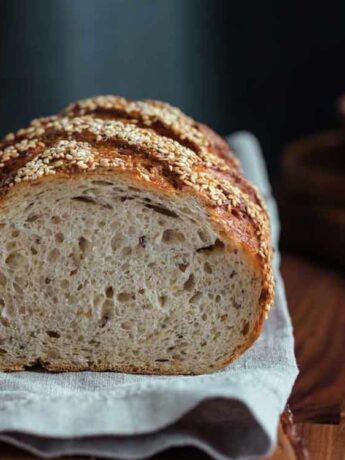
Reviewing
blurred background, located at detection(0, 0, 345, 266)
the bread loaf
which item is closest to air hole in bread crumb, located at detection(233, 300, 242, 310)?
the bread loaf

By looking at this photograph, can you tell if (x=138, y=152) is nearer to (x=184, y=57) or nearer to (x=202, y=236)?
(x=202, y=236)

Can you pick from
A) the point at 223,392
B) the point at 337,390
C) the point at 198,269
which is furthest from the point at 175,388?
the point at 337,390

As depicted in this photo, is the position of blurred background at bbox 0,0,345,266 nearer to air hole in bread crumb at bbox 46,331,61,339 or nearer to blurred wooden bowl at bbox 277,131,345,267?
blurred wooden bowl at bbox 277,131,345,267

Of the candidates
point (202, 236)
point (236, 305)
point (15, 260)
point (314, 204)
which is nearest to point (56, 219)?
point (15, 260)

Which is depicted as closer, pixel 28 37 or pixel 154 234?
pixel 154 234

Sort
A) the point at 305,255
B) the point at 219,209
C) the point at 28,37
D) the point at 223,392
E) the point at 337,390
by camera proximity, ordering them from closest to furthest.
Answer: the point at 223,392
the point at 219,209
the point at 337,390
the point at 305,255
the point at 28,37

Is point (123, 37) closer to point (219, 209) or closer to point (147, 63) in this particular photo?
point (147, 63)
